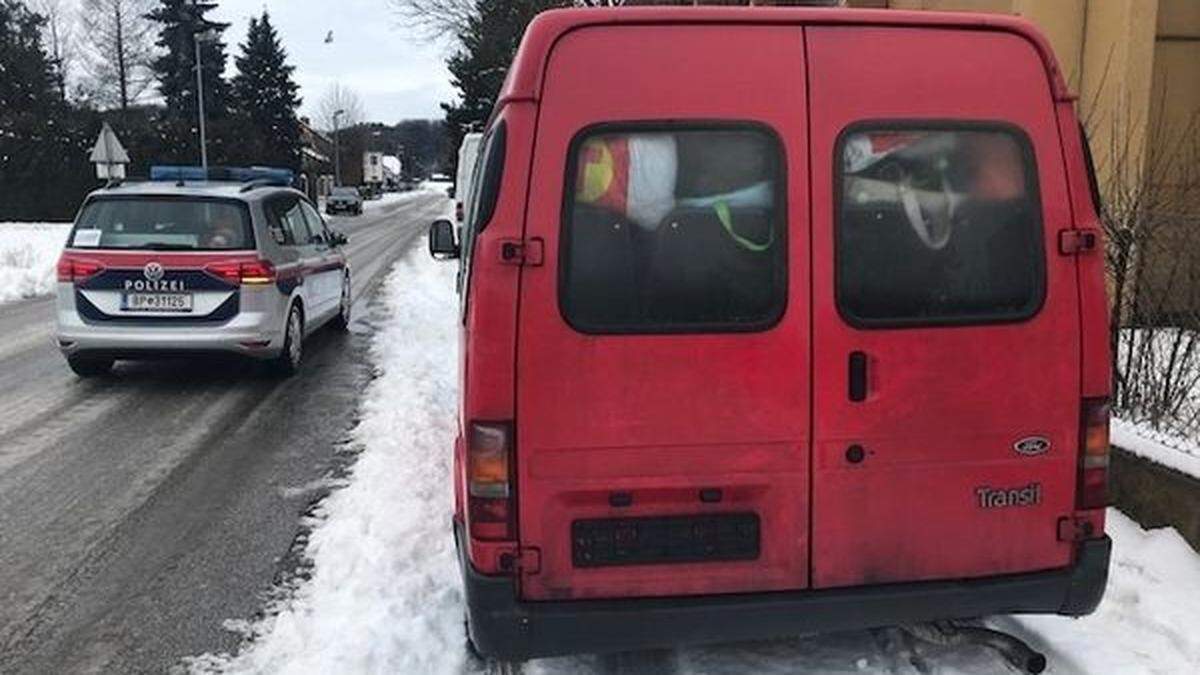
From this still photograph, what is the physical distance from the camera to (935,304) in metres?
3.27

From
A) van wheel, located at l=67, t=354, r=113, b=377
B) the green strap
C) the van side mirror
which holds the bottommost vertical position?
van wheel, located at l=67, t=354, r=113, b=377

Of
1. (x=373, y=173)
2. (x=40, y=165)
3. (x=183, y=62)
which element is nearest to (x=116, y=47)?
(x=183, y=62)

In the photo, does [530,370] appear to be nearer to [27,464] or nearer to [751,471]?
[751,471]

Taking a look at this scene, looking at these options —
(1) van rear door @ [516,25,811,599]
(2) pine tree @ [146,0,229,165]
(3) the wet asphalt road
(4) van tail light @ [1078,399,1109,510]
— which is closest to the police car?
(3) the wet asphalt road

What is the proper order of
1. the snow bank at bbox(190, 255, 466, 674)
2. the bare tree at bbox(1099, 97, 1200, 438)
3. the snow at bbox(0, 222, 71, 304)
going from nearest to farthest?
the snow bank at bbox(190, 255, 466, 674)
the bare tree at bbox(1099, 97, 1200, 438)
the snow at bbox(0, 222, 71, 304)

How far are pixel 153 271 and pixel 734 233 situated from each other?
6.86 metres

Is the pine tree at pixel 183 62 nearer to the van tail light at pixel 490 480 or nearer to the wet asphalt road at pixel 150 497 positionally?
the wet asphalt road at pixel 150 497

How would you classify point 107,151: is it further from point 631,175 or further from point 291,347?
point 631,175

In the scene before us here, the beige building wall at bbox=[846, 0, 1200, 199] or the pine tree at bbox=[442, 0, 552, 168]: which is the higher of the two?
the pine tree at bbox=[442, 0, 552, 168]

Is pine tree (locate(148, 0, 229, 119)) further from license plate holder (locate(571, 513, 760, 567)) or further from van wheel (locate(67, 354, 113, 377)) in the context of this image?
license plate holder (locate(571, 513, 760, 567))

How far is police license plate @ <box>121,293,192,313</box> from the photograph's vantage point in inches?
346

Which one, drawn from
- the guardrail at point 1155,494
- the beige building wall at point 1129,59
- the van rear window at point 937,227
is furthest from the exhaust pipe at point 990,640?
the beige building wall at point 1129,59

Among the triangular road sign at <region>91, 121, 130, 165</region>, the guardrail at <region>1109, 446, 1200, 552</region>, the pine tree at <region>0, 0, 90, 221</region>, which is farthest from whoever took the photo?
the pine tree at <region>0, 0, 90, 221</region>

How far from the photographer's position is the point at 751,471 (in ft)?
10.6
